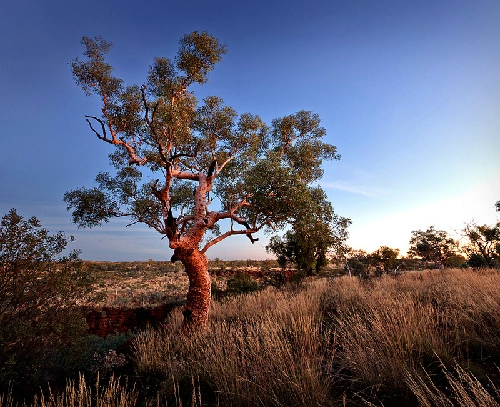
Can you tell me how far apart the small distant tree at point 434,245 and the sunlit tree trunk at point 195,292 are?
148 ft

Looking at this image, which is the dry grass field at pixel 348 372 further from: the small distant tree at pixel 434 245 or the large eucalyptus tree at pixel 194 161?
the small distant tree at pixel 434 245

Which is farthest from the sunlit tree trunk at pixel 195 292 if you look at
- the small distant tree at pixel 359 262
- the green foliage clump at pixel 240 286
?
the small distant tree at pixel 359 262

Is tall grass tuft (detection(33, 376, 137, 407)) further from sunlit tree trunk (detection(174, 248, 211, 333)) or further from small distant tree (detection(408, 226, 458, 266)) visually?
small distant tree (detection(408, 226, 458, 266))

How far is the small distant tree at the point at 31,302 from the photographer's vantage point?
6.34 m

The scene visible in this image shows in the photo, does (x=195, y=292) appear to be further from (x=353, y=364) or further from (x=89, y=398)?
(x=353, y=364)

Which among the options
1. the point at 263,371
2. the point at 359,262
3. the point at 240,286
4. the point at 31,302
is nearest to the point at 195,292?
the point at 31,302

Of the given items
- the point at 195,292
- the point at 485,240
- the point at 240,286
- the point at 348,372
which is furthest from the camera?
the point at 485,240

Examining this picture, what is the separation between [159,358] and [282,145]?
38.2ft

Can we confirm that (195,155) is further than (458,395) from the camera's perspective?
Yes

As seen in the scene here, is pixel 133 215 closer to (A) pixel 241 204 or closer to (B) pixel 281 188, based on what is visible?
(A) pixel 241 204

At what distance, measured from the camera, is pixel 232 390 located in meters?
4.58

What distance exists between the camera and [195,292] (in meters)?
10.4

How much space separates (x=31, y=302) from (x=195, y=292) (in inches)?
192

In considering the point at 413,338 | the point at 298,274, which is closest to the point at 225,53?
the point at 413,338
